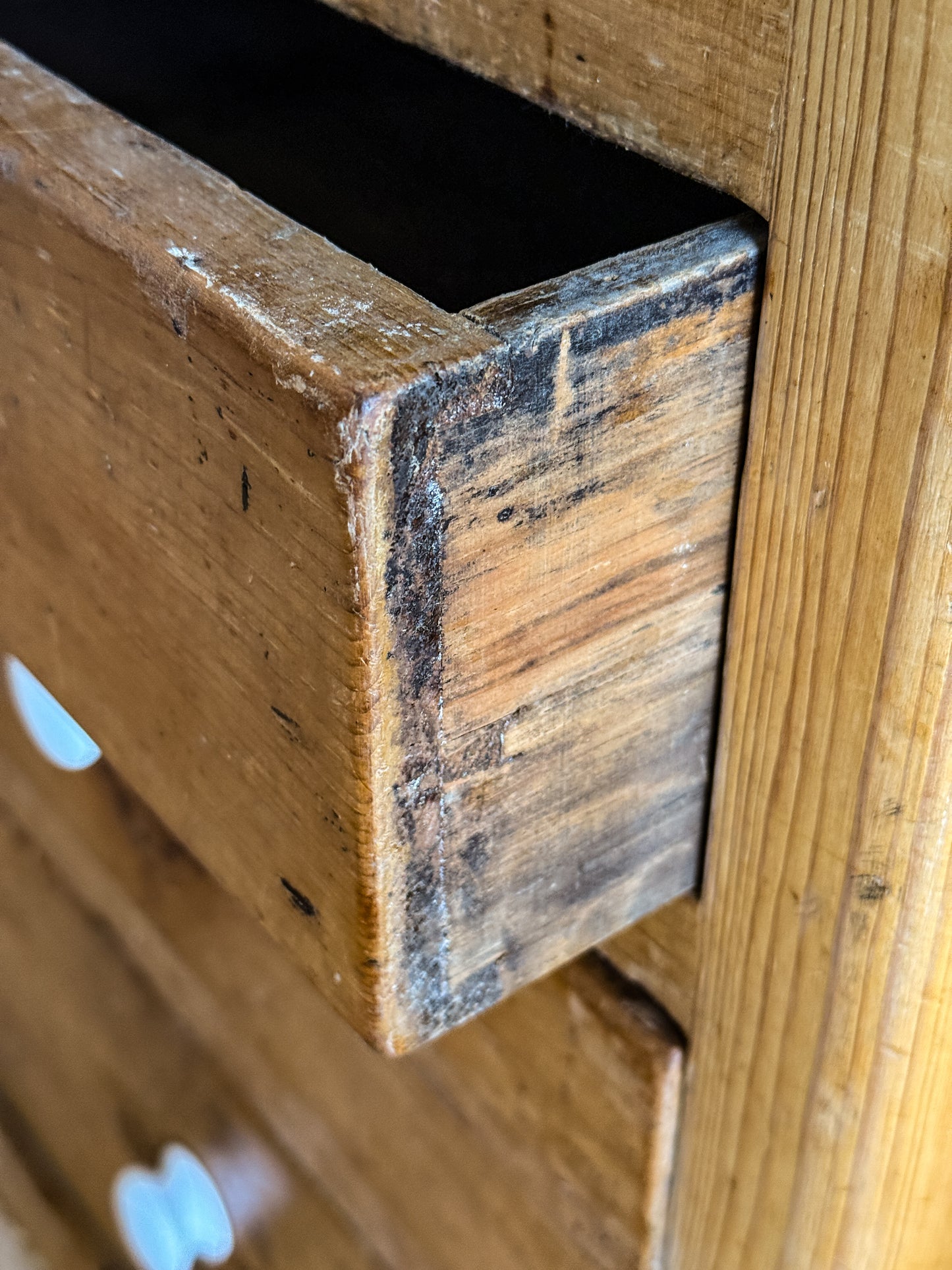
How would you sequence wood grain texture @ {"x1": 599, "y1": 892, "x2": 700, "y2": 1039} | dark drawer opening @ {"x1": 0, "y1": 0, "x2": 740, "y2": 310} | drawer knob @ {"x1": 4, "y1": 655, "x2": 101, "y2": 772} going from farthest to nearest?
drawer knob @ {"x1": 4, "y1": 655, "x2": 101, "y2": 772}
wood grain texture @ {"x1": 599, "y1": 892, "x2": 700, "y2": 1039}
dark drawer opening @ {"x1": 0, "y1": 0, "x2": 740, "y2": 310}

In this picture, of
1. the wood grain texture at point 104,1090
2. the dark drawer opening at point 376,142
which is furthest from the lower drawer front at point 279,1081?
the dark drawer opening at point 376,142

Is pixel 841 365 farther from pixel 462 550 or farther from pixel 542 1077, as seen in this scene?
pixel 542 1077

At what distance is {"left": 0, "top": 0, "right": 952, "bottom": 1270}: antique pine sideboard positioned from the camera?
1.29 feet

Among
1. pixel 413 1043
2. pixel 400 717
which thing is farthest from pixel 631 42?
pixel 413 1043

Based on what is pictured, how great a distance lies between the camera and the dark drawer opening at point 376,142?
46 centimetres

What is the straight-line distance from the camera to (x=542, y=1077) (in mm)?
716

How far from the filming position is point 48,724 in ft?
3.20

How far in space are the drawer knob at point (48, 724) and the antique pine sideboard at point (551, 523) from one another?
0.33 metres

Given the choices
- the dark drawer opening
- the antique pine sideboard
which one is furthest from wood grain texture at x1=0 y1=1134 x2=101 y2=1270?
the dark drawer opening

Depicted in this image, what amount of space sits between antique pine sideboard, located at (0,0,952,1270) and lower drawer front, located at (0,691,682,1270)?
1 centimetres

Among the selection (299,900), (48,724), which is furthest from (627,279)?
(48,724)

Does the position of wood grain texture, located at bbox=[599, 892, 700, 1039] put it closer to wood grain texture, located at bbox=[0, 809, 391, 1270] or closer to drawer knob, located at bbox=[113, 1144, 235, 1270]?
wood grain texture, located at bbox=[0, 809, 391, 1270]

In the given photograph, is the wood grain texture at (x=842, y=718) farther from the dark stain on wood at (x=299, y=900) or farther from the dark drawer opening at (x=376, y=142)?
the dark stain on wood at (x=299, y=900)

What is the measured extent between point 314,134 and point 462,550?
229 millimetres
